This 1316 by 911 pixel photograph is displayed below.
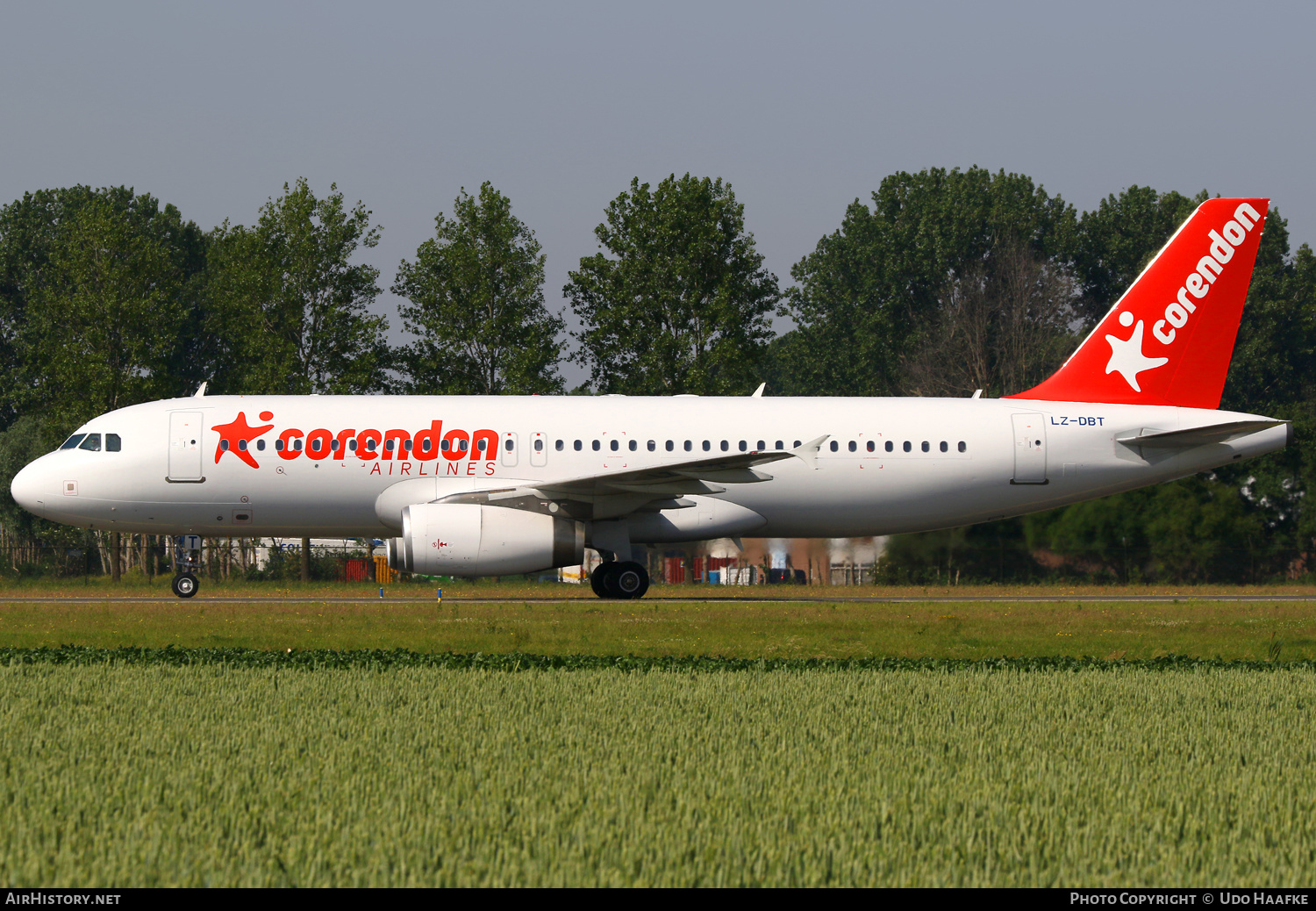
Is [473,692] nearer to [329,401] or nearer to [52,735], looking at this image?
[52,735]

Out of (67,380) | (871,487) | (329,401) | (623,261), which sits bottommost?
(871,487)

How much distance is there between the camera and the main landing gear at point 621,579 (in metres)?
22.9

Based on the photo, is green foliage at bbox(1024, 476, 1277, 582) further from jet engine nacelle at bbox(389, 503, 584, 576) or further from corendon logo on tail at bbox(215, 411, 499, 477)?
corendon logo on tail at bbox(215, 411, 499, 477)

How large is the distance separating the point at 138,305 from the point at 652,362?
1534cm

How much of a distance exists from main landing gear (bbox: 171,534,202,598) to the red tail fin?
50.7 feet

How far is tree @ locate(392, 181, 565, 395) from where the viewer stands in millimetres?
40406

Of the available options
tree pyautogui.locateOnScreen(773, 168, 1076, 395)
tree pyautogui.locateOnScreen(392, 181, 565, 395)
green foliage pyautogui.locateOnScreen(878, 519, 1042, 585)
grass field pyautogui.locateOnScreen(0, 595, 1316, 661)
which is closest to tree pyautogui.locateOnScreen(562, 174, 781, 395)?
tree pyautogui.locateOnScreen(392, 181, 565, 395)

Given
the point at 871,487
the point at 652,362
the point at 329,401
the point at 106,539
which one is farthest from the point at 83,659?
the point at 106,539

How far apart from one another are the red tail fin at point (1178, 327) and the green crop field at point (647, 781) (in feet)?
47.6

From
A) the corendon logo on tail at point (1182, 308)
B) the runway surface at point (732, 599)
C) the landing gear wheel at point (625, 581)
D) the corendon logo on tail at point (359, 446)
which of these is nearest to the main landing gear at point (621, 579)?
the landing gear wheel at point (625, 581)

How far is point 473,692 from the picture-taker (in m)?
10.8

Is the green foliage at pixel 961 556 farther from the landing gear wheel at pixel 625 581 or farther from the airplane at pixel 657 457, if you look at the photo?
the landing gear wheel at pixel 625 581

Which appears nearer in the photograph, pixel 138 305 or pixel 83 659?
pixel 83 659

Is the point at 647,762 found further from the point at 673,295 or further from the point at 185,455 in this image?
the point at 673,295
